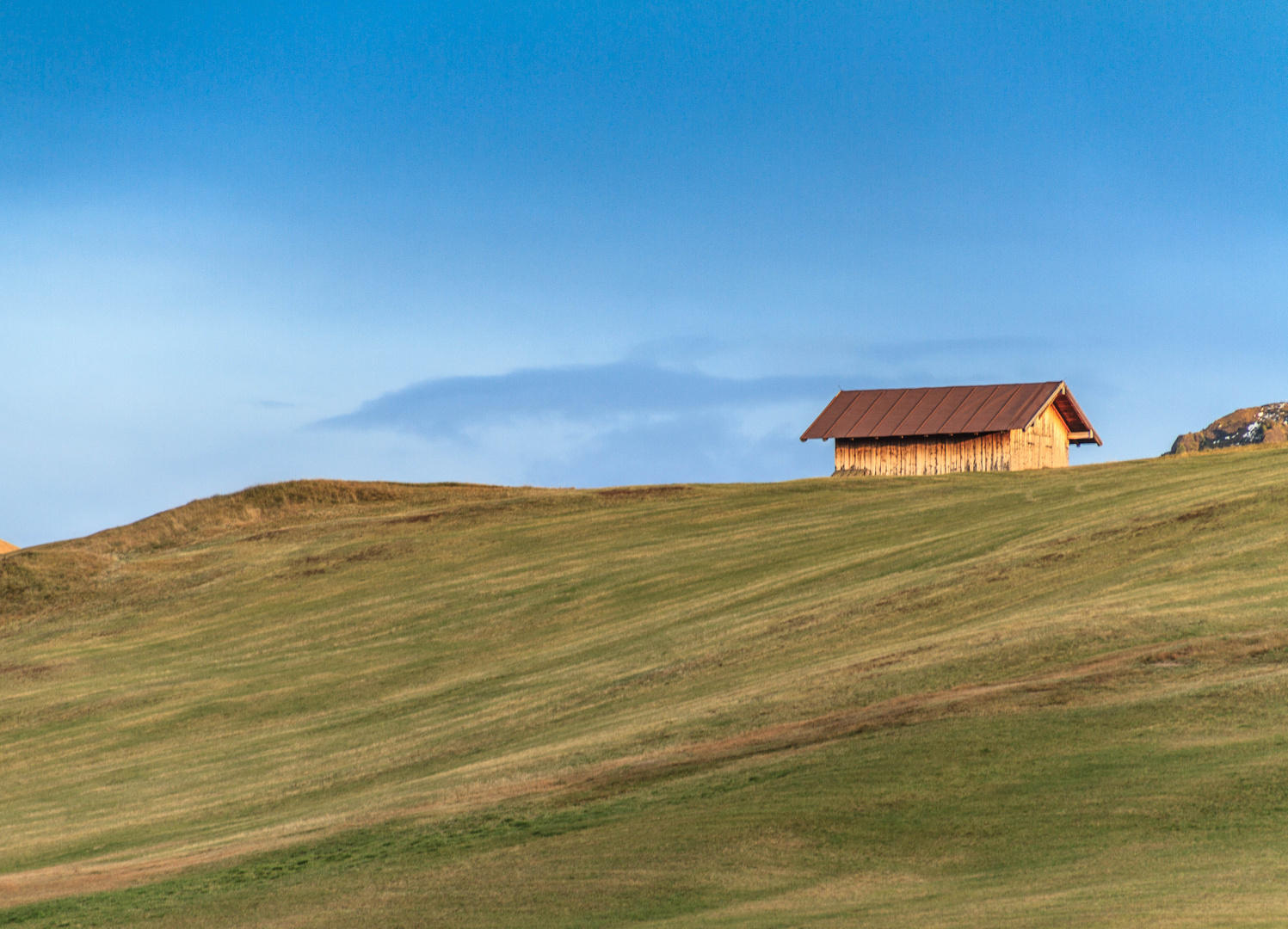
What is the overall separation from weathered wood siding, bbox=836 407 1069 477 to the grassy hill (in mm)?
12269

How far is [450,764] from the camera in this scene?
77.6 feet

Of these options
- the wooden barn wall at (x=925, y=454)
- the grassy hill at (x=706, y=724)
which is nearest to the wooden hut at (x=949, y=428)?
the wooden barn wall at (x=925, y=454)

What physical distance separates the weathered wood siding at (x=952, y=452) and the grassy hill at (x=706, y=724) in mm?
12269

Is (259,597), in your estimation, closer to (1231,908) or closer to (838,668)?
(838,668)

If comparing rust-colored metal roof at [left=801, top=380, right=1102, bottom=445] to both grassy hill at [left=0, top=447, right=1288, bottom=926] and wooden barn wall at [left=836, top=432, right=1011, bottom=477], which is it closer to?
wooden barn wall at [left=836, top=432, right=1011, bottom=477]

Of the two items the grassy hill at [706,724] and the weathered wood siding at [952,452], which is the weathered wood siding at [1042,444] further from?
the grassy hill at [706,724]

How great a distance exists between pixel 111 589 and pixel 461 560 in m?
14.2

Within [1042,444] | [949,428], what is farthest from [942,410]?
[1042,444]

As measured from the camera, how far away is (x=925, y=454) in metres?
61.0

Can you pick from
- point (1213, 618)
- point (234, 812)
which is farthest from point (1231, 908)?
point (234, 812)

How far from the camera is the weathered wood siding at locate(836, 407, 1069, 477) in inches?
2365

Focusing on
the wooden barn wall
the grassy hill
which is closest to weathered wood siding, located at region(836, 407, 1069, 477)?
the wooden barn wall

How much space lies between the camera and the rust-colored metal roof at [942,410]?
6022 cm

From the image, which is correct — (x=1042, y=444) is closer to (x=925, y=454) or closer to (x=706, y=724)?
(x=925, y=454)
